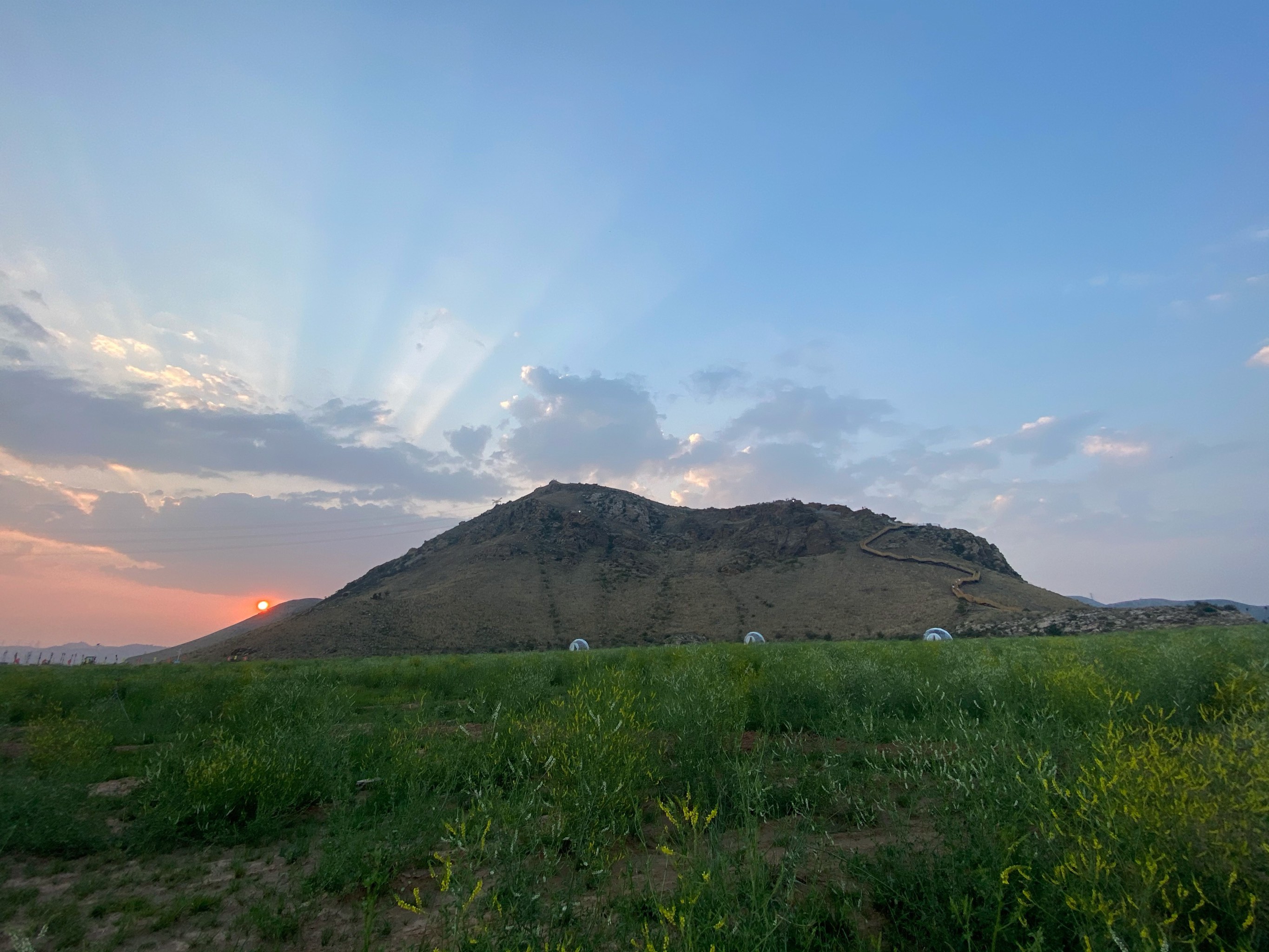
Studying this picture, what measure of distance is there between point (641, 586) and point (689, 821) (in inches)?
2889

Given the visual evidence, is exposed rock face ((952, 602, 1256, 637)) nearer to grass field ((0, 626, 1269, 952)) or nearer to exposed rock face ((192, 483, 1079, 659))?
exposed rock face ((192, 483, 1079, 659))

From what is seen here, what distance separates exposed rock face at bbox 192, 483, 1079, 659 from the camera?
56562 millimetres

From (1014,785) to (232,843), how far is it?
23.2 feet

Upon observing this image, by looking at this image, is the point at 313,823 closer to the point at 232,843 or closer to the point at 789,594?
the point at 232,843

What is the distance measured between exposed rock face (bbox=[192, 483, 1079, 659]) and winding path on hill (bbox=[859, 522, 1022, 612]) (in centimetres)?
105

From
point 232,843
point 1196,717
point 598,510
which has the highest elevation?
point 598,510

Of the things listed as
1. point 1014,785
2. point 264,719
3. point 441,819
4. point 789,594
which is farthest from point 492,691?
point 789,594

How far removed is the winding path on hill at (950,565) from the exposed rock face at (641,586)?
1.05 m

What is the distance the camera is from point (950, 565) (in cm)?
7194

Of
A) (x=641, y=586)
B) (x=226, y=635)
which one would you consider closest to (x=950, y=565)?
(x=641, y=586)

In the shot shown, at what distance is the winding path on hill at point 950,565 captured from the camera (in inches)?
2282

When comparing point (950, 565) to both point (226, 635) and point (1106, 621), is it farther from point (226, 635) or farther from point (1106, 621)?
point (226, 635)

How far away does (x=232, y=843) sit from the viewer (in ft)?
20.1

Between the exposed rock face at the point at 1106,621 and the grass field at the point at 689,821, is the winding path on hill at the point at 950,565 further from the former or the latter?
the grass field at the point at 689,821
